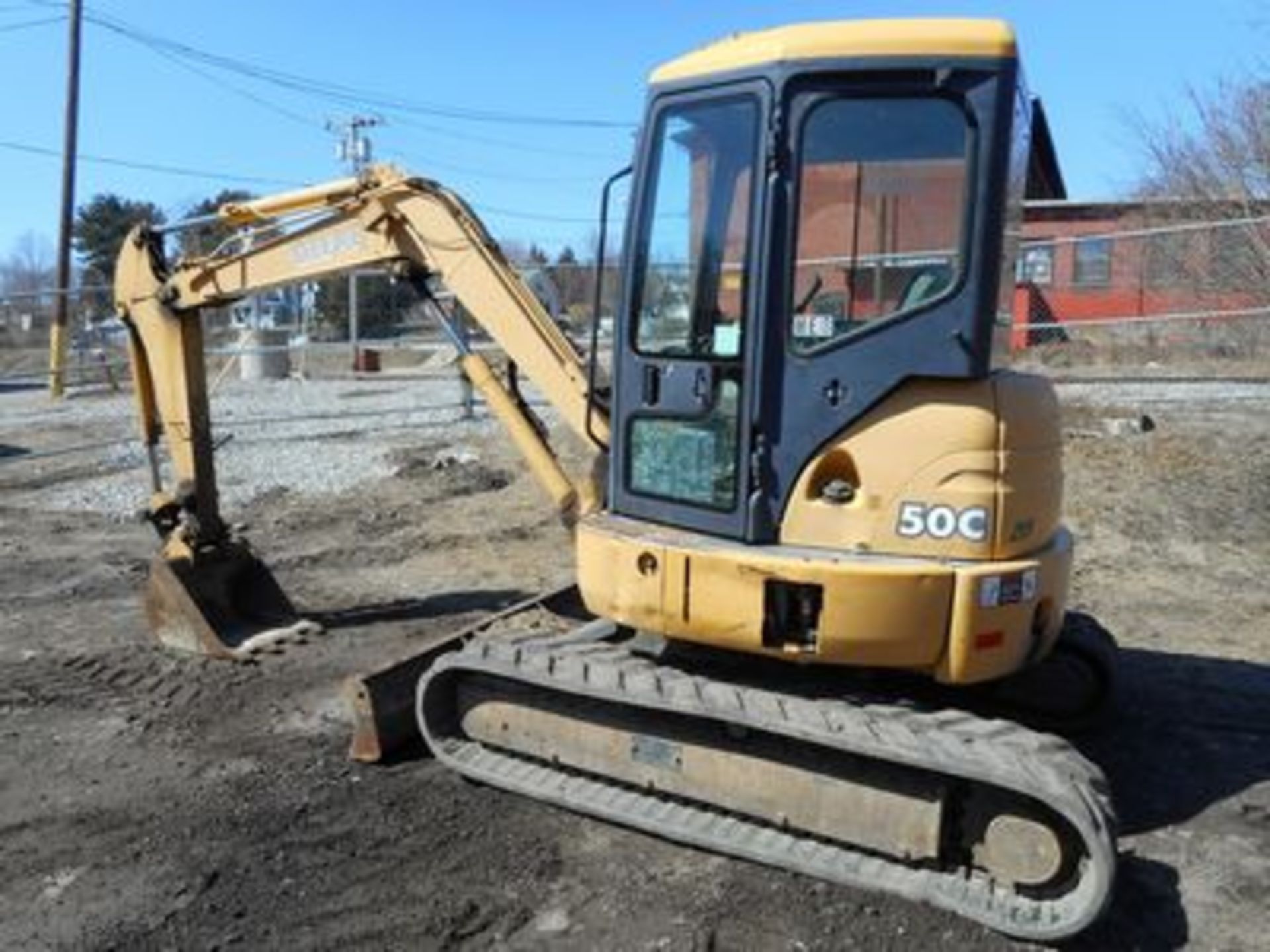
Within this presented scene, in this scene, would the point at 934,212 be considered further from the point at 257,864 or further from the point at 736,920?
the point at 257,864

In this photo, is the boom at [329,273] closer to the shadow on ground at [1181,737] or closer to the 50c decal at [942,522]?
the 50c decal at [942,522]

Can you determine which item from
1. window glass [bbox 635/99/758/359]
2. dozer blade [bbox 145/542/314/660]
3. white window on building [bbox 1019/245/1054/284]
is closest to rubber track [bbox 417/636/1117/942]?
window glass [bbox 635/99/758/359]

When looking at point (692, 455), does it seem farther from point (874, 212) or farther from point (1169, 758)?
point (1169, 758)

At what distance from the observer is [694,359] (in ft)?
15.3

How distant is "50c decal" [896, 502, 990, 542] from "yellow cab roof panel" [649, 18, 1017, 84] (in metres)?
1.43

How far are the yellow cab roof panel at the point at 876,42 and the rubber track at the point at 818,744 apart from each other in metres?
2.14

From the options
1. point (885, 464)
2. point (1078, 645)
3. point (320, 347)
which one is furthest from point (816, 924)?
point (320, 347)

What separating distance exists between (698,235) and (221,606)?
151 inches

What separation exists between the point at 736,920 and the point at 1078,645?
7.57 feet

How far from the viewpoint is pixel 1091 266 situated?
65.1 ft

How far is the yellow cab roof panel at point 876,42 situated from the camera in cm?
415

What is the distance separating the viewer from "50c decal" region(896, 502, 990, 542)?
429 centimetres

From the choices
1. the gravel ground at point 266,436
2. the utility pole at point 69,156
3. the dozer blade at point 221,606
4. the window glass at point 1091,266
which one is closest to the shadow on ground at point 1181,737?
the dozer blade at point 221,606

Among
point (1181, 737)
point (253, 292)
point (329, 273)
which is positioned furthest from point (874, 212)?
point (253, 292)
